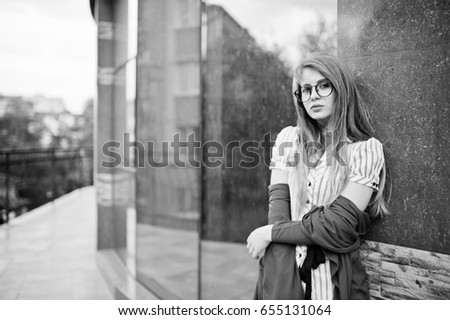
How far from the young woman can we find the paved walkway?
10.1 ft

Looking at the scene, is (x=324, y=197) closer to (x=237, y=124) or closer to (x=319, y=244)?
(x=319, y=244)

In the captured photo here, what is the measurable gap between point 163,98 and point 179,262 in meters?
1.65

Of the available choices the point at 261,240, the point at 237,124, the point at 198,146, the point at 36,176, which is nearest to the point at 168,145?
the point at 198,146

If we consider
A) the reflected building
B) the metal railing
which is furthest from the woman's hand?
the metal railing

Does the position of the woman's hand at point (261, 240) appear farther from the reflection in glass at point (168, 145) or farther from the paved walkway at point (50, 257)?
the paved walkway at point (50, 257)

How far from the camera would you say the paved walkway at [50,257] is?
4215 millimetres

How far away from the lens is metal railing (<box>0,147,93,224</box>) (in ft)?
27.1

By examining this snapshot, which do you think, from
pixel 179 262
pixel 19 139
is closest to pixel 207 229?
pixel 179 262

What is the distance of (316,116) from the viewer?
163 centimetres

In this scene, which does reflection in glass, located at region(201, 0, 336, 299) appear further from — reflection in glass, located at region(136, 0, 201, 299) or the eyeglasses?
the eyeglasses

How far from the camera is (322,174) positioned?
1.62 metres

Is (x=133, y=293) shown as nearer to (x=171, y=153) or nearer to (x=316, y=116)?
(x=171, y=153)

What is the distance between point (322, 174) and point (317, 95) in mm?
314
